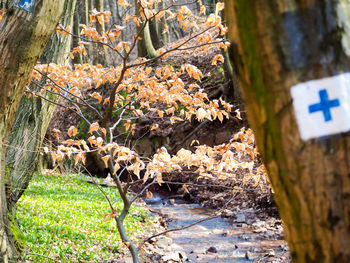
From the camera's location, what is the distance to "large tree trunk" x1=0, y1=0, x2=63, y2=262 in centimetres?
273

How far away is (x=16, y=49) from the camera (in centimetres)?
274

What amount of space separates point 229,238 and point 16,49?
6072 mm

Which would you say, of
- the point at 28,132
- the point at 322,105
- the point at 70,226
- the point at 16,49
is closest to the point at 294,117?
the point at 322,105

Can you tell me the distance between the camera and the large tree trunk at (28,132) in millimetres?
4357

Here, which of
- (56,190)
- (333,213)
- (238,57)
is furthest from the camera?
(56,190)

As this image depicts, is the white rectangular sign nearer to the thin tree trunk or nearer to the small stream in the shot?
the small stream

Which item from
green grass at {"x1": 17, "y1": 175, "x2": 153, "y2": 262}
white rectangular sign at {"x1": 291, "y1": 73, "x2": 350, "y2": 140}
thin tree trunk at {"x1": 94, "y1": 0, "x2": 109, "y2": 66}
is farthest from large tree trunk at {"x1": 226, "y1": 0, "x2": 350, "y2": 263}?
thin tree trunk at {"x1": 94, "y1": 0, "x2": 109, "y2": 66}

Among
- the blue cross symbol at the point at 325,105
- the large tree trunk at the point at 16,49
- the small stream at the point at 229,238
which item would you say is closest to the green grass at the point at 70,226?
the small stream at the point at 229,238

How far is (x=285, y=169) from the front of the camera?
3.22 feet

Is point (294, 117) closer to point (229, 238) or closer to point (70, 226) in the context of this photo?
point (70, 226)

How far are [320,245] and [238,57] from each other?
0.61 meters

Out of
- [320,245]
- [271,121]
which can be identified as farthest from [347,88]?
[320,245]

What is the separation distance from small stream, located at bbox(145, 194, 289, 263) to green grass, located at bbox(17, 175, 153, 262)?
1028 mm

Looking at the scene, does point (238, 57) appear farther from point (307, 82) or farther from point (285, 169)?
point (285, 169)
